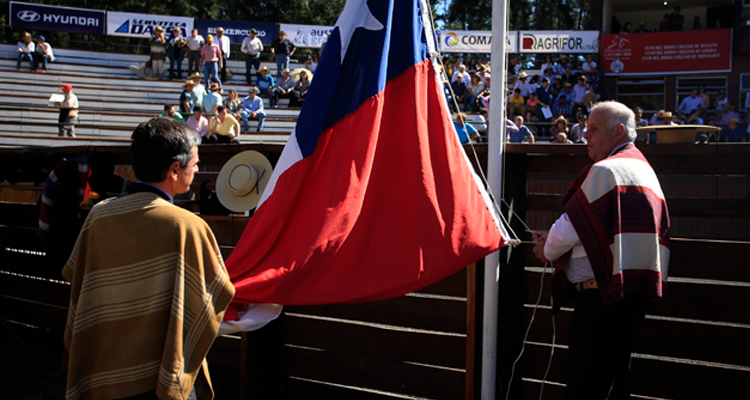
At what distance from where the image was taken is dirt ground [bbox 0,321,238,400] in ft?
16.9

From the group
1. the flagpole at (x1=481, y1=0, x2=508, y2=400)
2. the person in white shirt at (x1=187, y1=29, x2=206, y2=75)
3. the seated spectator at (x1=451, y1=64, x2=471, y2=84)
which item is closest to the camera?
the flagpole at (x1=481, y1=0, x2=508, y2=400)

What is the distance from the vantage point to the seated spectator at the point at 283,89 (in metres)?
21.4

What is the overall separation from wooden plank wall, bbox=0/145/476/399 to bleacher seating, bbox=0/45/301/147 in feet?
40.7

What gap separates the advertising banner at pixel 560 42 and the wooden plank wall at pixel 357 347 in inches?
810

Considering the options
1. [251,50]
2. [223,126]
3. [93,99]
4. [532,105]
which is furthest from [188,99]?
[532,105]

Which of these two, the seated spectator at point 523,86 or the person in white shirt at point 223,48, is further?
the person in white shirt at point 223,48

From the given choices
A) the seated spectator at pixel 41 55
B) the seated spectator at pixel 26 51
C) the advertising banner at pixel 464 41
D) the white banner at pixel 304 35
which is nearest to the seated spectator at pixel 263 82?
the white banner at pixel 304 35

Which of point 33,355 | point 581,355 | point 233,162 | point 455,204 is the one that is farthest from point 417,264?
point 33,355

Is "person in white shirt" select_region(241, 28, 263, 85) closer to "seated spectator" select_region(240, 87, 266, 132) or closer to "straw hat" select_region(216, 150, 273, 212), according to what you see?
"seated spectator" select_region(240, 87, 266, 132)

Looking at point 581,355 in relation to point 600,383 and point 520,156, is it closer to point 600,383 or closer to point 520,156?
point 600,383

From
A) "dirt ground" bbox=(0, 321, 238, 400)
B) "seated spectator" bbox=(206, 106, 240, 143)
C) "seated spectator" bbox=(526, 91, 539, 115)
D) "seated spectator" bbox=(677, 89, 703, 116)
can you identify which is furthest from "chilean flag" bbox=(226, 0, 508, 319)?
"seated spectator" bbox=(677, 89, 703, 116)

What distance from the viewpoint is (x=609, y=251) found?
10.7ft

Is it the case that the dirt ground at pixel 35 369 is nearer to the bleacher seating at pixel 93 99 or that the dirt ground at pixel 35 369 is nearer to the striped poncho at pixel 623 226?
the striped poncho at pixel 623 226

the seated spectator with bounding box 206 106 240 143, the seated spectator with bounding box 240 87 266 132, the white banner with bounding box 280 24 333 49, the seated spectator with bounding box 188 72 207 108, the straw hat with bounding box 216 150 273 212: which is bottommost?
the straw hat with bounding box 216 150 273 212
